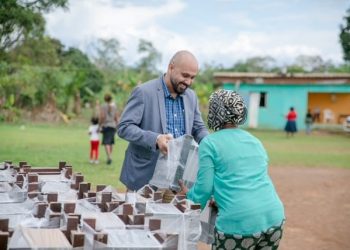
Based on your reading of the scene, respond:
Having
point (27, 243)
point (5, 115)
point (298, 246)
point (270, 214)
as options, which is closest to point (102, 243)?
point (27, 243)

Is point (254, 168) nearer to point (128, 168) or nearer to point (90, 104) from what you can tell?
point (128, 168)

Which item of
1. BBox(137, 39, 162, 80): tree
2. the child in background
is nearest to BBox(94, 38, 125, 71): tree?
BBox(137, 39, 162, 80): tree

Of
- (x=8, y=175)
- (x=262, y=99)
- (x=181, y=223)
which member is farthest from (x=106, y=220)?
(x=262, y=99)

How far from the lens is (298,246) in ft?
22.0

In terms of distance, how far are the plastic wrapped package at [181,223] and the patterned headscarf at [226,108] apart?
534mm

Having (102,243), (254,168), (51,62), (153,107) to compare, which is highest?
(51,62)

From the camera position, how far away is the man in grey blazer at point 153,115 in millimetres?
4168

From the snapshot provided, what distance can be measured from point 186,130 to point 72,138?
16.2m

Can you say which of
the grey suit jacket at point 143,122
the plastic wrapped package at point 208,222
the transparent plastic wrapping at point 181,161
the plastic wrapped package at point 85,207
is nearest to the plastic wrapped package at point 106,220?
the plastic wrapped package at point 85,207

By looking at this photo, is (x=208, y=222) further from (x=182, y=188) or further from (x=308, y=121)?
(x=308, y=121)

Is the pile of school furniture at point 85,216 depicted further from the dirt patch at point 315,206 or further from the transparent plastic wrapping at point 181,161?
the dirt patch at point 315,206

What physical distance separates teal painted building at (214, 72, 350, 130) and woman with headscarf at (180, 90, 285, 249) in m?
29.1

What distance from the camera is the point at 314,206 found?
31.1ft

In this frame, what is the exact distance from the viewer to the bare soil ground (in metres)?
7.02
